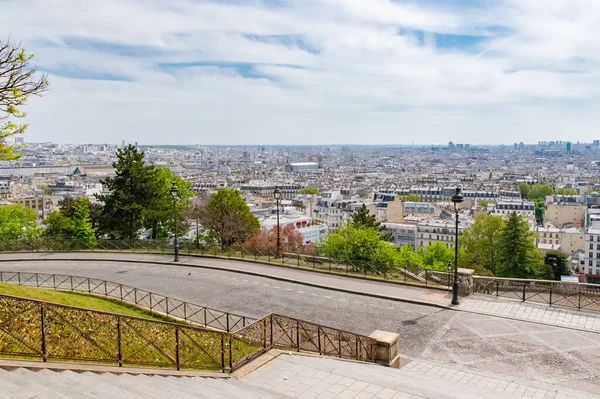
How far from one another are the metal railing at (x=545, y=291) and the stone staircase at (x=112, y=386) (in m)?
12.6

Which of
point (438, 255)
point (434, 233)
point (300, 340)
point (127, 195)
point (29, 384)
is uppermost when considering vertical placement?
point (127, 195)

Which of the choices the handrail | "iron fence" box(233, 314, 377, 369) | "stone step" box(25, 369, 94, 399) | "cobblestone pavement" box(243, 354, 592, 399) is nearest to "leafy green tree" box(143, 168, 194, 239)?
"iron fence" box(233, 314, 377, 369)

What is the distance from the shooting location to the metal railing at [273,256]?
22623 millimetres

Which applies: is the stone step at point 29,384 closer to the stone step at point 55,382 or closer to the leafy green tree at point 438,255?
the stone step at point 55,382

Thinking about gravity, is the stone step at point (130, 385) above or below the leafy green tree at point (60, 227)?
above

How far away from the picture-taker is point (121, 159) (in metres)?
38.4

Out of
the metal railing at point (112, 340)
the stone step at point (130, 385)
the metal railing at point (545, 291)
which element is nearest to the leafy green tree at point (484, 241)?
the metal railing at point (545, 291)

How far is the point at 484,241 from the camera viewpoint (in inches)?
2515

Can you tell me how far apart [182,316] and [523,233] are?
1842 inches

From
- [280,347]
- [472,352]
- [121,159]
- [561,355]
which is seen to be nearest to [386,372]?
[280,347]

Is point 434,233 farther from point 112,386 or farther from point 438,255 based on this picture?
point 112,386

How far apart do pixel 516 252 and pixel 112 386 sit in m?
53.2

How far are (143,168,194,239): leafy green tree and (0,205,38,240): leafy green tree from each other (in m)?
9.57

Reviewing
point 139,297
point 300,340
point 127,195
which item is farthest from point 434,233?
point 300,340
